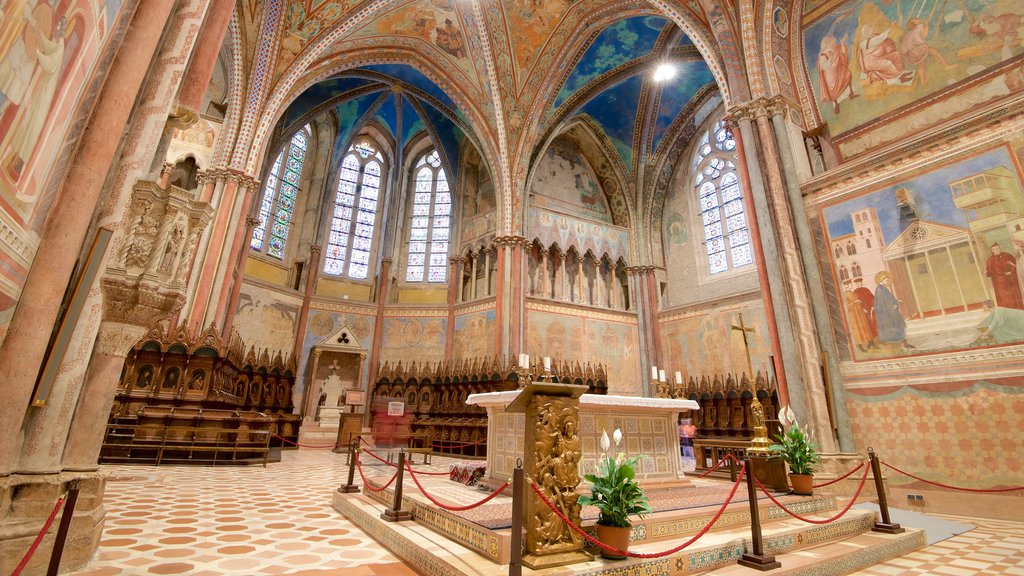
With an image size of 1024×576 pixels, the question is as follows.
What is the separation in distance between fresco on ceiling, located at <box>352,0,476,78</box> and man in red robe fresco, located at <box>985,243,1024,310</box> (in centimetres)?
1435

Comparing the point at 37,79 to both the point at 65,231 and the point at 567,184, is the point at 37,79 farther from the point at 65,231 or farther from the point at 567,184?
the point at 567,184

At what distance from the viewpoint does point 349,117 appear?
1905 centimetres

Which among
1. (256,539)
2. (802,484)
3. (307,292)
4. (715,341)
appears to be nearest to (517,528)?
(256,539)

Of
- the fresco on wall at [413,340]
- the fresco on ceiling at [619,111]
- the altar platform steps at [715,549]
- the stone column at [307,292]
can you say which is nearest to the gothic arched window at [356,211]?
the stone column at [307,292]

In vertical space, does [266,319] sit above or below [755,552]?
above

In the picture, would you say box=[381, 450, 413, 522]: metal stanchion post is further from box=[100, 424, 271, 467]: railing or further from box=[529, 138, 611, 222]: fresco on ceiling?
box=[529, 138, 611, 222]: fresco on ceiling

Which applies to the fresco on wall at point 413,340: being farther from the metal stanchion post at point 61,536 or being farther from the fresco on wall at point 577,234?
the metal stanchion post at point 61,536

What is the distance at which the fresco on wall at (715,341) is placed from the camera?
46.9ft

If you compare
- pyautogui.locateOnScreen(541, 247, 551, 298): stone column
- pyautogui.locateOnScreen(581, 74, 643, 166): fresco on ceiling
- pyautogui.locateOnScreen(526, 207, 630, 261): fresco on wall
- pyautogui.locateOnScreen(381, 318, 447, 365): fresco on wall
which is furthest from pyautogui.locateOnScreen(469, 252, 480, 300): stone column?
pyautogui.locateOnScreen(581, 74, 643, 166): fresco on ceiling

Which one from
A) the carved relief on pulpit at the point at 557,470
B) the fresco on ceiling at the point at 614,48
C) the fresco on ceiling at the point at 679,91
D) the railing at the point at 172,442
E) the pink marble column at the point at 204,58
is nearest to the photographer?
the carved relief on pulpit at the point at 557,470

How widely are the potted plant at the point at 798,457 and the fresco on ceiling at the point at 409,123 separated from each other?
18.3 m

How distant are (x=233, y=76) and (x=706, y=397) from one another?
16083 mm

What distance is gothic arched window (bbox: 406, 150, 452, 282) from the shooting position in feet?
62.3

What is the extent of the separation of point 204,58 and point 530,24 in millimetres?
12368
